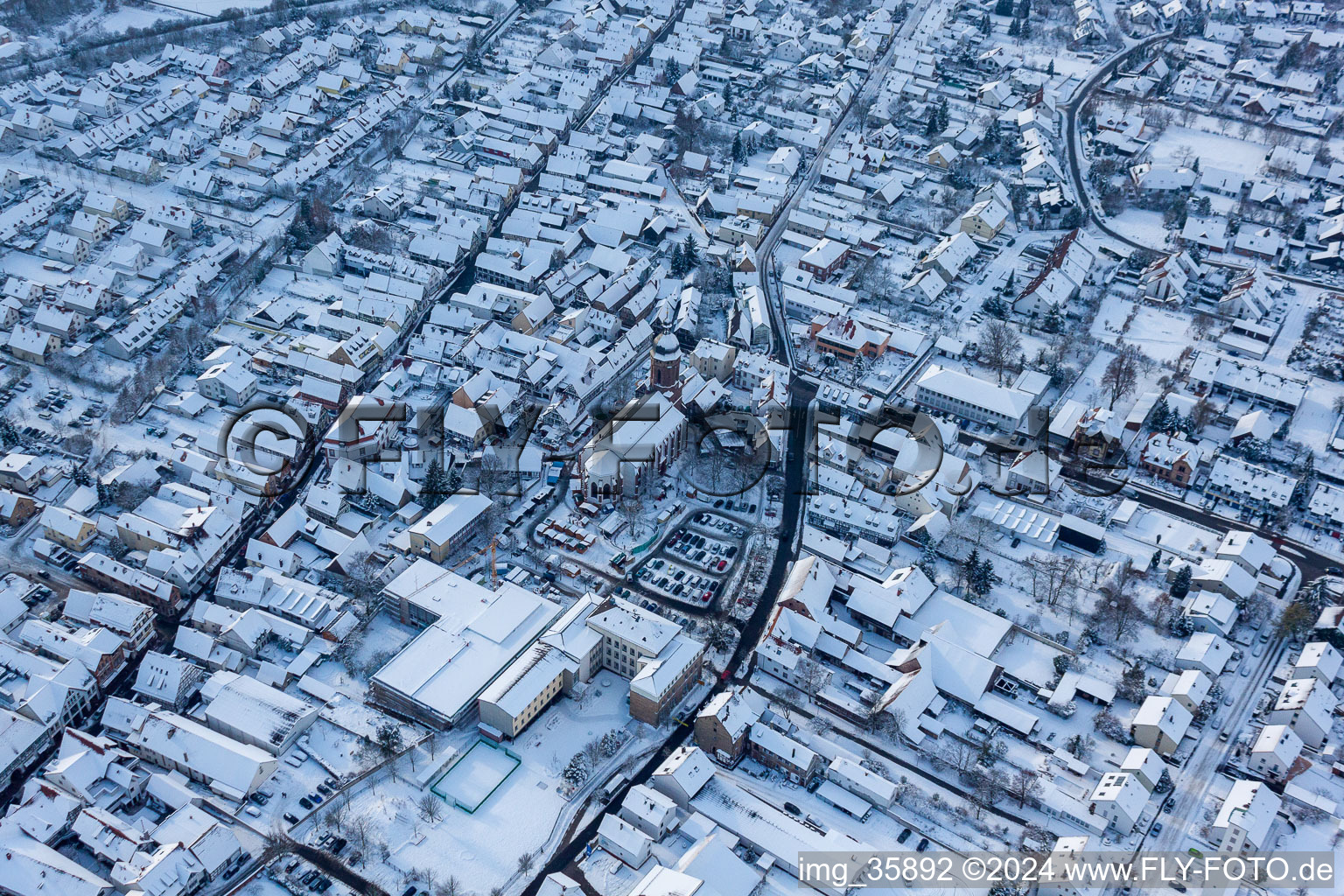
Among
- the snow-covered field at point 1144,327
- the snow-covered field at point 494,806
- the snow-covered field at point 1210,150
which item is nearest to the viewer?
the snow-covered field at point 494,806

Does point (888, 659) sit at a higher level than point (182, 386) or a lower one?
lower

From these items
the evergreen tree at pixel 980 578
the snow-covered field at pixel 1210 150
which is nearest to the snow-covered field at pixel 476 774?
the evergreen tree at pixel 980 578

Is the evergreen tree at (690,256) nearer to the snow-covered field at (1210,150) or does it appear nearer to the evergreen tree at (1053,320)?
the evergreen tree at (1053,320)

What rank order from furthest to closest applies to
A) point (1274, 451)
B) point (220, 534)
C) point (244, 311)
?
point (244, 311), point (1274, 451), point (220, 534)

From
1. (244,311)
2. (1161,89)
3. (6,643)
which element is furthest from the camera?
(1161,89)

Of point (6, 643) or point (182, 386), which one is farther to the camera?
point (182, 386)

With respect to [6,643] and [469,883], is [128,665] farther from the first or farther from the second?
[469,883]

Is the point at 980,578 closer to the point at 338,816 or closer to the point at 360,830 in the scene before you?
the point at 360,830

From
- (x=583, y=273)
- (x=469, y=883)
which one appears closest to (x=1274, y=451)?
(x=583, y=273)
